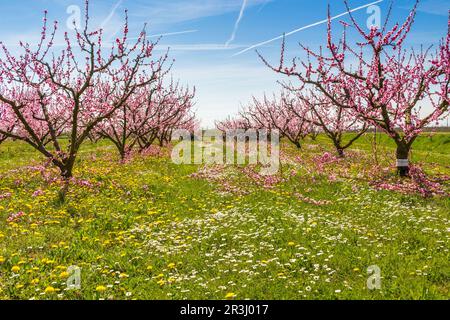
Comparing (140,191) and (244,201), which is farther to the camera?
(140,191)

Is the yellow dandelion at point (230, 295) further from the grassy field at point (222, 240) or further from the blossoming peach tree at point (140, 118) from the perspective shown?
the blossoming peach tree at point (140, 118)

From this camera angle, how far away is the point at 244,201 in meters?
14.9

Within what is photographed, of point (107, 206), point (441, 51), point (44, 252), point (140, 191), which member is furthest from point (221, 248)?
point (441, 51)

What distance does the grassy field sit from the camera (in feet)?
24.1

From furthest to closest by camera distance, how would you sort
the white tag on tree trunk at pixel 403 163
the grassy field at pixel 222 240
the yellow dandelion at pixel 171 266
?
the white tag on tree trunk at pixel 403 163 < the yellow dandelion at pixel 171 266 < the grassy field at pixel 222 240

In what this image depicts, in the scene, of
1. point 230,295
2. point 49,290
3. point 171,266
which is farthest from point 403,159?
point 49,290

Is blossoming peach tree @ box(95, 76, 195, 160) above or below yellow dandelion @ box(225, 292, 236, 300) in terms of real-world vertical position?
above

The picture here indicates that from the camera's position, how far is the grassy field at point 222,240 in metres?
7.36

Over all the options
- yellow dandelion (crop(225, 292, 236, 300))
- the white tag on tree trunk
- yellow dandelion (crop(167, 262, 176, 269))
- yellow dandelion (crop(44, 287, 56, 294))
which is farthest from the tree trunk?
yellow dandelion (crop(44, 287, 56, 294))

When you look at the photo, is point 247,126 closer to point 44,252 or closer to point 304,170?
point 304,170

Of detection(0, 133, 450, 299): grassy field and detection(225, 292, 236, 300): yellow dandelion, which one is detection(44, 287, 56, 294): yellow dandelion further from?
detection(225, 292, 236, 300): yellow dandelion

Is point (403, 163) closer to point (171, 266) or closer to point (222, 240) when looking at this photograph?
point (222, 240)

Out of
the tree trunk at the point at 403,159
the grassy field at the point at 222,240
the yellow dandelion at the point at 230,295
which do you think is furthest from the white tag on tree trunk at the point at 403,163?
the yellow dandelion at the point at 230,295
